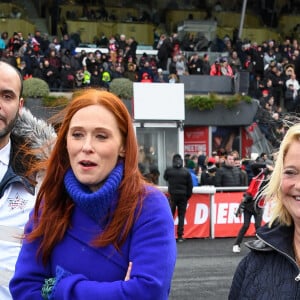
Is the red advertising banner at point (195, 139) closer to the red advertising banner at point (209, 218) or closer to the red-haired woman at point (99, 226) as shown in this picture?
the red advertising banner at point (209, 218)

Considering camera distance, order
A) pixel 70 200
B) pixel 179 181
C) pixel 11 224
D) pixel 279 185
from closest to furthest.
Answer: pixel 70 200 < pixel 279 185 < pixel 11 224 < pixel 179 181

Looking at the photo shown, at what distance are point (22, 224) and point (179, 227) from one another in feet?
30.5

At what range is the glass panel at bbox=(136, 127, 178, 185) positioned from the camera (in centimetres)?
1816

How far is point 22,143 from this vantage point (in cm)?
311

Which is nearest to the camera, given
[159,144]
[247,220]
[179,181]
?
[247,220]

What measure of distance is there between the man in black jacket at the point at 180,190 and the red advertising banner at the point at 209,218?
498 mm

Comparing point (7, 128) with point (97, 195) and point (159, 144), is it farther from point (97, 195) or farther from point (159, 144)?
point (159, 144)

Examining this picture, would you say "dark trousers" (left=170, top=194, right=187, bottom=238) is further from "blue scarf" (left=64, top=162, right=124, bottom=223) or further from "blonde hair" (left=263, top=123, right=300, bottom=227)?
"blue scarf" (left=64, top=162, right=124, bottom=223)

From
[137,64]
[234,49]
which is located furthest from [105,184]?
[234,49]

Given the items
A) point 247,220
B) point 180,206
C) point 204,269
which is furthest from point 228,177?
point 204,269

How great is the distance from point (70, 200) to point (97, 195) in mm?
193

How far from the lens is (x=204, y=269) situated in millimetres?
8859

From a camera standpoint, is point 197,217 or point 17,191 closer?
point 17,191

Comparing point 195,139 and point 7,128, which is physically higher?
point 7,128
